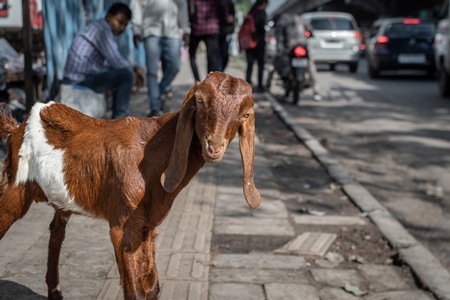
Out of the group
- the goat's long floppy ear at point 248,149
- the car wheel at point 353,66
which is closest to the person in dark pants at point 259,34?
the car wheel at point 353,66

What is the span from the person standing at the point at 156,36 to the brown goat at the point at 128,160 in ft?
18.3

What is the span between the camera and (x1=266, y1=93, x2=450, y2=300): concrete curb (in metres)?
4.37

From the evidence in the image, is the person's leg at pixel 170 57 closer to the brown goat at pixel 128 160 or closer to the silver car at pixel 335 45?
the brown goat at pixel 128 160

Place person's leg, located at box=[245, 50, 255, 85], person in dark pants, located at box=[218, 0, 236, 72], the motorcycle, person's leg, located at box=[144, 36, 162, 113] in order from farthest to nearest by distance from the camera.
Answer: person's leg, located at box=[245, 50, 255, 85]
the motorcycle
person in dark pants, located at box=[218, 0, 236, 72]
person's leg, located at box=[144, 36, 162, 113]

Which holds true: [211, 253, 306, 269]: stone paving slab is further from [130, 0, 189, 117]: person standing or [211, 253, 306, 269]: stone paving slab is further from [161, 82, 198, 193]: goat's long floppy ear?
[130, 0, 189, 117]: person standing

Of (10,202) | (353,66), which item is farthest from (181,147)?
(353,66)

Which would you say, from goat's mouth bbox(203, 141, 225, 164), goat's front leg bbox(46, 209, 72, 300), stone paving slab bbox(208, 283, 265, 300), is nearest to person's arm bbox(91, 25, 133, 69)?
stone paving slab bbox(208, 283, 265, 300)

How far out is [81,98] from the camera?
6.95 m

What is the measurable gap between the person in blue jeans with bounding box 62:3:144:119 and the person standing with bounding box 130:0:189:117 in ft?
5.48

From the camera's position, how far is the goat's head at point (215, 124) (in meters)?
2.58

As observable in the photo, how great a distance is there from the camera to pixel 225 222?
553 centimetres

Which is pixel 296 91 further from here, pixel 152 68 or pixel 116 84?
pixel 116 84

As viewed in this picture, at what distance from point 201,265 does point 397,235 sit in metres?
1.69

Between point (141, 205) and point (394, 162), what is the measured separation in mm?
6225
